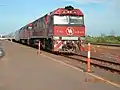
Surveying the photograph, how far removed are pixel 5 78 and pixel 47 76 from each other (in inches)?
65.1

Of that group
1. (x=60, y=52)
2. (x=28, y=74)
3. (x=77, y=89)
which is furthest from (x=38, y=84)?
(x=60, y=52)

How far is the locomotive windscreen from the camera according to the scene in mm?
25681

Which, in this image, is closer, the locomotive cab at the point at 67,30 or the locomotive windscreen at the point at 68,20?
the locomotive cab at the point at 67,30

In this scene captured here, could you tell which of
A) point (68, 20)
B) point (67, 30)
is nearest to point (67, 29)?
point (67, 30)

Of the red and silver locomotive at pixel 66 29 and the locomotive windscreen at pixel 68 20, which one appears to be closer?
the red and silver locomotive at pixel 66 29

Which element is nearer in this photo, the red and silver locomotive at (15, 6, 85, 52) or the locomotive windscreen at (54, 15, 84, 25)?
the red and silver locomotive at (15, 6, 85, 52)

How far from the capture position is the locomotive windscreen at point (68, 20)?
25.7 m

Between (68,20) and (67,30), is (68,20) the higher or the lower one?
the higher one

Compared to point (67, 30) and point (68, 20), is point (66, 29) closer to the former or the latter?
point (67, 30)

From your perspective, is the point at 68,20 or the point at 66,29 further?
the point at 68,20

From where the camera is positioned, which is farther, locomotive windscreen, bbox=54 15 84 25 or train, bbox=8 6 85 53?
locomotive windscreen, bbox=54 15 84 25

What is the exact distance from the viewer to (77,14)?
26234 mm

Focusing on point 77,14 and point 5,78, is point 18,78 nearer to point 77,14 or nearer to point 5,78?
point 5,78

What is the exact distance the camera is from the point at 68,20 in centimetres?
2591
